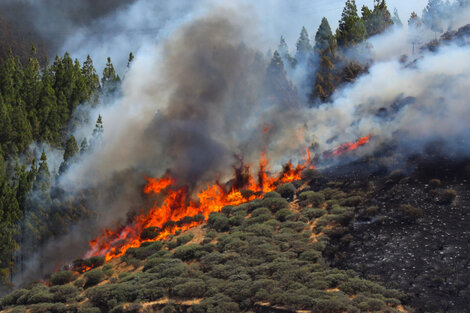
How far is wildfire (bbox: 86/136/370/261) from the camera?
165 ft

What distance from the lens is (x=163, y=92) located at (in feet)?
197

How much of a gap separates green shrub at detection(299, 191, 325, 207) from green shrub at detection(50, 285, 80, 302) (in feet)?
69.2

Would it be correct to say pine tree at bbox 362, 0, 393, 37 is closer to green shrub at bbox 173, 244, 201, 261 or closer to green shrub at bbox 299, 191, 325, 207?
green shrub at bbox 299, 191, 325, 207

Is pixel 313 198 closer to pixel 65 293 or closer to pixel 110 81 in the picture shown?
pixel 65 293

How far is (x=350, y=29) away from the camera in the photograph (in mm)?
87375

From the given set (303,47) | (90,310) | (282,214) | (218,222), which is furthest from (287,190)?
(303,47)

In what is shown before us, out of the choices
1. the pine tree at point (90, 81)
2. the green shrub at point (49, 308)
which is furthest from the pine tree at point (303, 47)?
the green shrub at point (49, 308)

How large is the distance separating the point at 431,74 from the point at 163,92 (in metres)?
28.4

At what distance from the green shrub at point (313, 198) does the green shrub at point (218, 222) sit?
7458 millimetres

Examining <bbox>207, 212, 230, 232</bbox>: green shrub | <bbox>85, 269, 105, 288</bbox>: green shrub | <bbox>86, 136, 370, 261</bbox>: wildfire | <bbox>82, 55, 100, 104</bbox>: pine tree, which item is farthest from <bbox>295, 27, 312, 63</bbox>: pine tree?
<bbox>85, 269, 105, 288</bbox>: green shrub

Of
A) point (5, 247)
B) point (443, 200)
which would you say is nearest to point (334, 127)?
point (443, 200)

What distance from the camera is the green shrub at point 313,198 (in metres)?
47.8

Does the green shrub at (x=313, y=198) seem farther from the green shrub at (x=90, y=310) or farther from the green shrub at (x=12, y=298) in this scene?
the green shrub at (x=12, y=298)

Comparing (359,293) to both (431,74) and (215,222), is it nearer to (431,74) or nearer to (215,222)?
(215,222)
